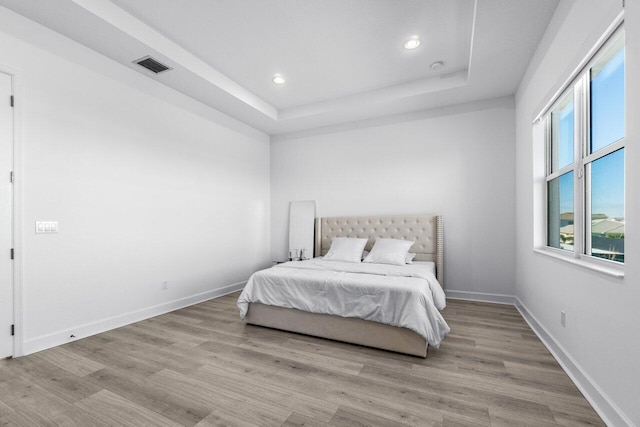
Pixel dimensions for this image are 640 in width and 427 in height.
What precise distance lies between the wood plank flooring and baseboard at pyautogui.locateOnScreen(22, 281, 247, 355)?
0.10 meters

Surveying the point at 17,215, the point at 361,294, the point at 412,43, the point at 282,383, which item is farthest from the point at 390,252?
the point at 17,215

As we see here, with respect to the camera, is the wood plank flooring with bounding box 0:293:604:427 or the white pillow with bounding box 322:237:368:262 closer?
the wood plank flooring with bounding box 0:293:604:427

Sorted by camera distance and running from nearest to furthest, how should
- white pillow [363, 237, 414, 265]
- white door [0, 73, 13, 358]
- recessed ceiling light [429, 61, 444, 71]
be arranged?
white door [0, 73, 13, 358], recessed ceiling light [429, 61, 444, 71], white pillow [363, 237, 414, 265]

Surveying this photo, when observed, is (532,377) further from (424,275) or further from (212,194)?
(212,194)

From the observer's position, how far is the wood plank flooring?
1706mm

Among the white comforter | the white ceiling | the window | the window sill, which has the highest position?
the white ceiling

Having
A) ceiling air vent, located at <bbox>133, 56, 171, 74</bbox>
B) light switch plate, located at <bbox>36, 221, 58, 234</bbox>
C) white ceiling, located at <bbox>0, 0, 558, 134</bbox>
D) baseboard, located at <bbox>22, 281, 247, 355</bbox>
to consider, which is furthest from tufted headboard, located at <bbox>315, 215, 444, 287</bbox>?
light switch plate, located at <bbox>36, 221, 58, 234</bbox>

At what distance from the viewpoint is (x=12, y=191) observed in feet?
8.04

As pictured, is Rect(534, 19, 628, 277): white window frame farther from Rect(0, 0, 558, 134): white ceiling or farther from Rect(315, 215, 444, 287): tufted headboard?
Rect(315, 215, 444, 287): tufted headboard

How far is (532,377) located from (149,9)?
4.28m

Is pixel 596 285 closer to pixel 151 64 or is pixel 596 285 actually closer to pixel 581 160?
pixel 581 160

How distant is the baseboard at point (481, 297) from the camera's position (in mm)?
3965

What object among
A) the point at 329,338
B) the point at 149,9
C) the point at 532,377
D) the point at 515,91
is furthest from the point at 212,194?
the point at 515,91

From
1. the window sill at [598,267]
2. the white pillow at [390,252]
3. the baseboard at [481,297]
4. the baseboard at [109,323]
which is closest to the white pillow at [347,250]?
the white pillow at [390,252]
